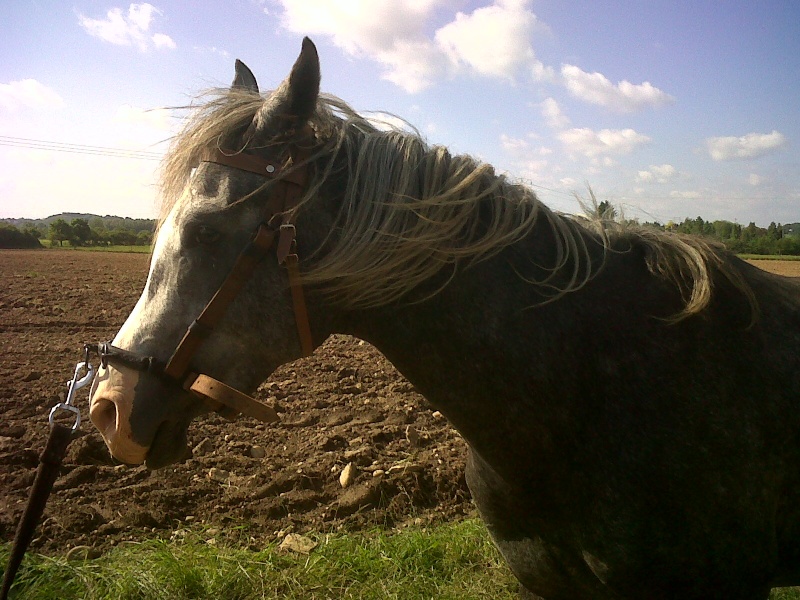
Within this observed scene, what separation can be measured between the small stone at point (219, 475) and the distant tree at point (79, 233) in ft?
251

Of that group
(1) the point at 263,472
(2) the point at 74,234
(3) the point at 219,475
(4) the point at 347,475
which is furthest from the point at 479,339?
(2) the point at 74,234

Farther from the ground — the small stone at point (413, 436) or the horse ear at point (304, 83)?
the horse ear at point (304, 83)

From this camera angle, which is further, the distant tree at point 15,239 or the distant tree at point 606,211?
the distant tree at point 15,239

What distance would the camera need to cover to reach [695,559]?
174 centimetres

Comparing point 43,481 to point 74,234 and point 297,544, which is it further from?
point 74,234

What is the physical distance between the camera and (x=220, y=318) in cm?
174

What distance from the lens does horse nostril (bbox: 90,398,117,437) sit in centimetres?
174

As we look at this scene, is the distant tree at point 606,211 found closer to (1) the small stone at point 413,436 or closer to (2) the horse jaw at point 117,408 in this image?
(2) the horse jaw at point 117,408

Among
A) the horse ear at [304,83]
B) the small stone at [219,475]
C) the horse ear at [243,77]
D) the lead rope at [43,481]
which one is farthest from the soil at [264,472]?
the horse ear at [304,83]

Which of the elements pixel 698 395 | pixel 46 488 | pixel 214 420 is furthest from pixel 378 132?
pixel 214 420

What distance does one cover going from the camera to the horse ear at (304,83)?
1.69 m

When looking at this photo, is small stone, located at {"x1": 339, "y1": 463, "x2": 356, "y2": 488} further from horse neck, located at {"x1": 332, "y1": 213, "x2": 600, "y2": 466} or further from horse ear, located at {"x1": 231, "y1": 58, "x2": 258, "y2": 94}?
horse ear, located at {"x1": 231, "y1": 58, "x2": 258, "y2": 94}

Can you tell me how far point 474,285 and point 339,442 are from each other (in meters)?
3.84

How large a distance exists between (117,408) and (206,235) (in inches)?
25.8
